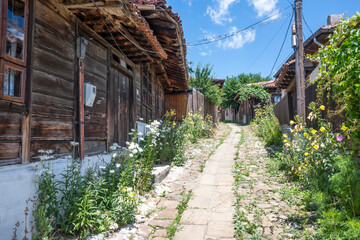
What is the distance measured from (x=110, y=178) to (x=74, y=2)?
2.64m

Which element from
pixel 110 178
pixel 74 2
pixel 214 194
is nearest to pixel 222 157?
pixel 214 194

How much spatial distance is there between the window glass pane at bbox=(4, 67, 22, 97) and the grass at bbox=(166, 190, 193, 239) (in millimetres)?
2549

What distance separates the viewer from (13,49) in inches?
109

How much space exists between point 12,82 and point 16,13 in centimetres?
82

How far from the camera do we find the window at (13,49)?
101 inches

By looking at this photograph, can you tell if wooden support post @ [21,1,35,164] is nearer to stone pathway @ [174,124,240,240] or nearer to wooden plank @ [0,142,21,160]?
wooden plank @ [0,142,21,160]

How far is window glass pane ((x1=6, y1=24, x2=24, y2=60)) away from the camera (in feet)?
8.80

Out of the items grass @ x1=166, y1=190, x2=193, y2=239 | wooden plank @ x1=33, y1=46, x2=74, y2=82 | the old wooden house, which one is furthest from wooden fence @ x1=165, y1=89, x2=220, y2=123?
wooden plank @ x1=33, y1=46, x2=74, y2=82

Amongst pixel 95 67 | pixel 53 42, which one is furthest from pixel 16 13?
pixel 95 67

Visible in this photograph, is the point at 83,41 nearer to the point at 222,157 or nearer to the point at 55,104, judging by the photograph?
the point at 55,104

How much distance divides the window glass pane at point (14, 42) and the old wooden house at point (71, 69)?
11 mm

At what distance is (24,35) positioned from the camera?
2.91 meters

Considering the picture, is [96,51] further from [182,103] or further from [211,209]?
[182,103]

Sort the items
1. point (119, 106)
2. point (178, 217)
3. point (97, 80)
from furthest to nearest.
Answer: point (119, 106) < point (97, 80) < point (178, 217)
